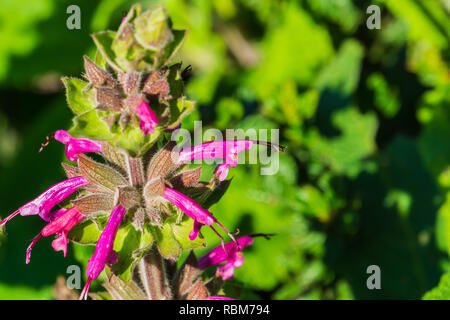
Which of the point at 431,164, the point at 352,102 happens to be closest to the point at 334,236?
the point at 431,164

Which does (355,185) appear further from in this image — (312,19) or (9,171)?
(9,171)

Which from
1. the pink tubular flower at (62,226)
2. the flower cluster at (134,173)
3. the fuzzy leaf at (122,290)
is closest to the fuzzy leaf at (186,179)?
the flower cluster at (134,173)

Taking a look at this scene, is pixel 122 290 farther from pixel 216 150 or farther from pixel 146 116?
pixel 146 116

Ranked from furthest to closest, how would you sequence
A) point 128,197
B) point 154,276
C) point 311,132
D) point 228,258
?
point 311,132 → point 228,258 → point 154,276 → point 128,197

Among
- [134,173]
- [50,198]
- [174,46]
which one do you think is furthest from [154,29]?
[50,198]

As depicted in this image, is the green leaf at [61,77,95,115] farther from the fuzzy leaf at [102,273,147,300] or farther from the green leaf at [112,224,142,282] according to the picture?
the fuzzy leaf at [102,273,147,300]

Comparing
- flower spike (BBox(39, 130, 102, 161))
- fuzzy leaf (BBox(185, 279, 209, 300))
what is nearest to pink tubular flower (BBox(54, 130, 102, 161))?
flower spike (BBox(39, 130, 102, 161))

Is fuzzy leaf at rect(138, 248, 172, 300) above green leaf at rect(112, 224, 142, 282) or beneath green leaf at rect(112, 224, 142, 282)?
beneath
